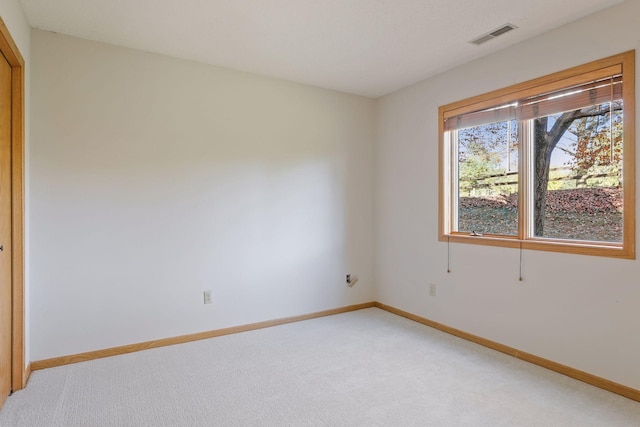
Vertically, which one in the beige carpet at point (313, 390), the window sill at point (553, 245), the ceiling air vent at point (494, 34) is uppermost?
the ceiling air vent at point (494, 34)

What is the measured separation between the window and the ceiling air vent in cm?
43

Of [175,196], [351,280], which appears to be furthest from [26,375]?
[351,280]

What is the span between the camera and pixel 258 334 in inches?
132

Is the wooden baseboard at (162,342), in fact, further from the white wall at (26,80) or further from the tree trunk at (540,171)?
the tree trunk at (540,171)

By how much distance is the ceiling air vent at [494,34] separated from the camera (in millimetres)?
2564

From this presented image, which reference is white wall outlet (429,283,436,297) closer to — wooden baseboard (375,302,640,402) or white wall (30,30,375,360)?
wooden baseboard (375,302,640,402)

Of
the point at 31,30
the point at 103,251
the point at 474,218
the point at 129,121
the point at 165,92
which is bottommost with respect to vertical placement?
the point at 103,251

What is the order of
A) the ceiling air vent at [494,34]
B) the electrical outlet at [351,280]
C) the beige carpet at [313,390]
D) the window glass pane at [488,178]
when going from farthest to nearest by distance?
the electrical outlet at [351,280] → the window glass pane at [488,178] → the ceiling air vent at [494,34] → the beige carpet at [313,390]

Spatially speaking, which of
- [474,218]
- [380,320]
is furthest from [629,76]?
[380,320]

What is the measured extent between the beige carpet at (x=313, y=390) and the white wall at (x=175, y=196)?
0.44m

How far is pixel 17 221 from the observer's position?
2.31 meters

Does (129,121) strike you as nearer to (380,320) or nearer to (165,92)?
(165,92)

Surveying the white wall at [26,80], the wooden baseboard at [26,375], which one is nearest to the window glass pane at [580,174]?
the white wall at [26,80]

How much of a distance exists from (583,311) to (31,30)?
434 centimetres
